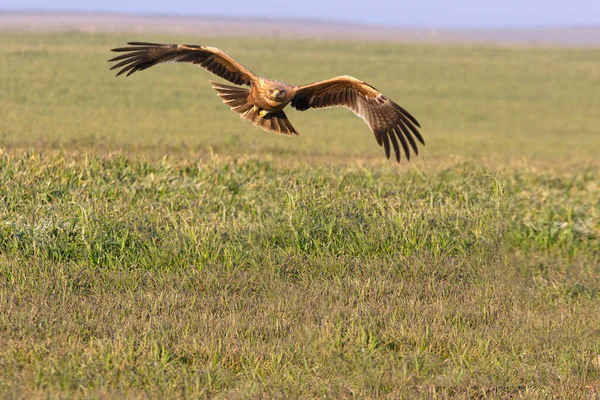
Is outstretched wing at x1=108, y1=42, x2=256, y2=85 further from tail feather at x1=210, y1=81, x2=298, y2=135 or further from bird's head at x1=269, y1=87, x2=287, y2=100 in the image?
bird's head at x1=269, y1=87, x2=287, y2=100

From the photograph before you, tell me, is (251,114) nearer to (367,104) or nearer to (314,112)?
(367,104)

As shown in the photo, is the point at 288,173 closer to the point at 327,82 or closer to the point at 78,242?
the point at 327,82

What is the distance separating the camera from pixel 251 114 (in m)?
8.68

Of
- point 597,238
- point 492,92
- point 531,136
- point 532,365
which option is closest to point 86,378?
point 532,365

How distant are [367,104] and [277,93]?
963mm

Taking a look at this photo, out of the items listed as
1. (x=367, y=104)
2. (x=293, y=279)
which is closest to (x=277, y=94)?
(x=367, y=104)

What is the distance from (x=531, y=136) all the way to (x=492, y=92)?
1186 cm

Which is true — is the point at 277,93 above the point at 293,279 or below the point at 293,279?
above

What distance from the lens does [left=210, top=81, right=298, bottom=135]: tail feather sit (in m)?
8.67

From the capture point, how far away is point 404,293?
6.90m

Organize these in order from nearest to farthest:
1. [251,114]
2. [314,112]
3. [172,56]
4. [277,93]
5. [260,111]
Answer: [277,93] < [172,56] < [260,111] < [251,114] < [314,112]

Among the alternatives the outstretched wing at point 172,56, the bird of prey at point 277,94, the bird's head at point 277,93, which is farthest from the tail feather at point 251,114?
the bird's head at point 277,93

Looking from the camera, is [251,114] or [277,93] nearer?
[277,93]

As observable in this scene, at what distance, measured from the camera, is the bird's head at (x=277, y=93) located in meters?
7.93
